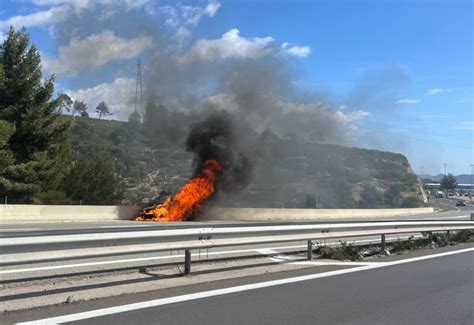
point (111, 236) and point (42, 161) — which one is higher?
point (42, 161)

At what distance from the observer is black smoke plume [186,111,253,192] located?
38969mm

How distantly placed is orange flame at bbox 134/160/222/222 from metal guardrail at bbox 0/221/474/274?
69.1ft

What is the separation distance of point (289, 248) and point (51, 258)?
7.11 metres

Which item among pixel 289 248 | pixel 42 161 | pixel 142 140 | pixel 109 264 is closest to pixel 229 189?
pixel 42 161

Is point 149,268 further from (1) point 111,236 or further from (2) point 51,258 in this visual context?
(2) point 51,258

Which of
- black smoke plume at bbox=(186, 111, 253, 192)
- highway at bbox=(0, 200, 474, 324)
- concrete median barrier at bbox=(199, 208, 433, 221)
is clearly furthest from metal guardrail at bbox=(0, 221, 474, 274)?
black smoke plume at bbox=(186, 111, 253, 192)

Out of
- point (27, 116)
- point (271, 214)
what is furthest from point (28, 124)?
point (271, 214)

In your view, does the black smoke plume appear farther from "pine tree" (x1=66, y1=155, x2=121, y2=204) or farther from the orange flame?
"pine tree" (x1=66, y1=155, x2=121, y2=204)

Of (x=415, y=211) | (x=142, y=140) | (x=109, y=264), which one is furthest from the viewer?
(x=142, y=140)

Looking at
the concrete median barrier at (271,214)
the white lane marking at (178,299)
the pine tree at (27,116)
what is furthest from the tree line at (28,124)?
the white lane marking at (178,299)

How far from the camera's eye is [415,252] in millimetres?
12930

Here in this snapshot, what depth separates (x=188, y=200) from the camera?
112ft

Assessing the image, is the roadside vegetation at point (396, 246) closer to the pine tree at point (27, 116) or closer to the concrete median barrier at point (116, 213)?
the concrete median barrier at point (116, 213)

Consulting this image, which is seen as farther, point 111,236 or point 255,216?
point 255,216
